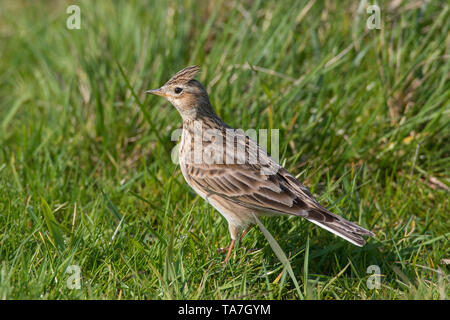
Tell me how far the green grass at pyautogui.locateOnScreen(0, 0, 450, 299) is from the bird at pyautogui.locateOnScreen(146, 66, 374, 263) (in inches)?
8.4

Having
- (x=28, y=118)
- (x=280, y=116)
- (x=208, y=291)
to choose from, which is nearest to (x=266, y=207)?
(x=208, y=291)

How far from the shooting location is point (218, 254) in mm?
4211

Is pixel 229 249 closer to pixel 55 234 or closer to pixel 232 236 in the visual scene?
pixel 232 236

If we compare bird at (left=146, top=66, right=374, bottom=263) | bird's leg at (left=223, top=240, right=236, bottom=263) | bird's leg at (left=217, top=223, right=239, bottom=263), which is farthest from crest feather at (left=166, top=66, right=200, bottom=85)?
bird's leg at (left=223, top=240, right=236, bottom=263)

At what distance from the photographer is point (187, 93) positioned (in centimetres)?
478

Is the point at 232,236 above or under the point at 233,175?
under

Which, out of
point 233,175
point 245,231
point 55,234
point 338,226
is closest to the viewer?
point 338,226

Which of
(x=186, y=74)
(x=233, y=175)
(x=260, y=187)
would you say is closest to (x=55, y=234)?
(x=233, y=175)

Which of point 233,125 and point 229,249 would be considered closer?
point 229,249

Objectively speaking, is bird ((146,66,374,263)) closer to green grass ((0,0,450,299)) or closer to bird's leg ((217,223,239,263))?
bird's leg ((217,223,239,263))

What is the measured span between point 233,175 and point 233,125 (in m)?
1.20

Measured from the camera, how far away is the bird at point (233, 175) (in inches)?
160

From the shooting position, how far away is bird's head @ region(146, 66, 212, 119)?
474 cm

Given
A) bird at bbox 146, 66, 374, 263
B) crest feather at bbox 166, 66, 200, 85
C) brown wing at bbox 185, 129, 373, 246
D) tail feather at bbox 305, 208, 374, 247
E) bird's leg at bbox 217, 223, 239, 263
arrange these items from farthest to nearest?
crest feather at bbox 166, 66, 200, 85 < bird's leg at bbox 217, 223, 239, 263 < bird at bbox 146, 66, 374, 263 < brown wing at bbox 185, 129, 373, 246 < tail feather at bbox 305, 208, 374, 247
